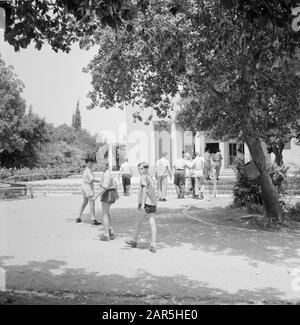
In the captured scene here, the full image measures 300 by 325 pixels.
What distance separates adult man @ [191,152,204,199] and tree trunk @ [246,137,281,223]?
18.1ft

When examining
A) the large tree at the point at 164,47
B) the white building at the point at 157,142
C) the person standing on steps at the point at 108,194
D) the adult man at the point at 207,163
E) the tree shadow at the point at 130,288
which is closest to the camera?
the tree shadow at the point at 130,288

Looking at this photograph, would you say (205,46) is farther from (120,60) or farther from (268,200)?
(268,200)

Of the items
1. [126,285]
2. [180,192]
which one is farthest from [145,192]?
[180,192]

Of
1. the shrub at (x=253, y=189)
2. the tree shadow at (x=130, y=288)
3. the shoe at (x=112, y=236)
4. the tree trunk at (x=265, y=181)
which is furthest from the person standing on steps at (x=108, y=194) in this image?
the shrub at (x=253, y=189)

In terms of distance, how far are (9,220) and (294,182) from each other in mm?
8569

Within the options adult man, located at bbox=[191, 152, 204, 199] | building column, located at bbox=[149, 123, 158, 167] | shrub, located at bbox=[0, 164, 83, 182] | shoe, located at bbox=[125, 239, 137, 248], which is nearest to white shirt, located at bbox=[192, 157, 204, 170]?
adult man, located at bbox=[191, 152, 204, 199]

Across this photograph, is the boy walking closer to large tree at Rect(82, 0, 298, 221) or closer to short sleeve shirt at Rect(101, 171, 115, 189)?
short sleeve shirt at Rect(101, 171, 115, 189)

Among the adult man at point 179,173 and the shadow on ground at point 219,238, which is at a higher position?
the adult man at point 179,173

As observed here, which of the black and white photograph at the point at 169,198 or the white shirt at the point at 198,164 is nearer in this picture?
the black and white photograph at the point at 169,198

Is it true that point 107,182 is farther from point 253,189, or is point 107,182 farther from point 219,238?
point 253,189

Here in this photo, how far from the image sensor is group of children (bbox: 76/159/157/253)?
8211mm

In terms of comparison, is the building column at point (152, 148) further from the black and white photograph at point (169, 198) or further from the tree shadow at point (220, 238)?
the tree shadow at point (220, 238)

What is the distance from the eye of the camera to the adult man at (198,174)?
55.3 ft

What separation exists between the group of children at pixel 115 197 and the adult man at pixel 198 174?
6.44 m
